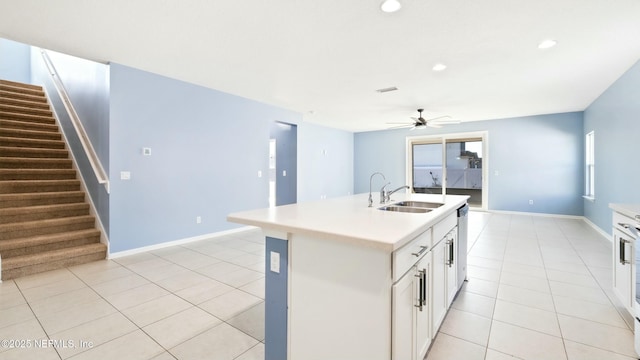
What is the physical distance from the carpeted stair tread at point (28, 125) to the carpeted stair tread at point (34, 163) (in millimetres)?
968

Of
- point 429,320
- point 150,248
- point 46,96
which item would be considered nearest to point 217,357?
point 429,320

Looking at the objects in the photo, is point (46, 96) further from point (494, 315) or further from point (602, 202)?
point (602, 202)

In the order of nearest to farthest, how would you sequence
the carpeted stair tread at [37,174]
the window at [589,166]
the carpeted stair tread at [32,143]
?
the carpeted stair tread at [37,174] → the carpeted stair tread at [32,143] → the window at [589,166]

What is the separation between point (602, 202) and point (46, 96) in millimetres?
10983

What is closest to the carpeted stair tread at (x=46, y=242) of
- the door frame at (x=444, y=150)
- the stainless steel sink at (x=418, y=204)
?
the stainless steel sink at (x=418, y=204)

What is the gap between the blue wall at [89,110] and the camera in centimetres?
374

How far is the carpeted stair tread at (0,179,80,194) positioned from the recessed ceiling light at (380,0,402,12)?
195 inches

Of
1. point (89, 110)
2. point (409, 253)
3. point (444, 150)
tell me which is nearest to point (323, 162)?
point (444, 150)

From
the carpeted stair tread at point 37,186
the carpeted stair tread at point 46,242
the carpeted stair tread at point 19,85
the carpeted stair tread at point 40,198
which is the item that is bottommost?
the carpeted stair tread at point 46,242

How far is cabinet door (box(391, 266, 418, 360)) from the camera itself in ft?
4.20

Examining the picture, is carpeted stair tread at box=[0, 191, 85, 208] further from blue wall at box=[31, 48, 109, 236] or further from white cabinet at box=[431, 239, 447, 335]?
white cabinet at box=[431, 239, 447, 335]

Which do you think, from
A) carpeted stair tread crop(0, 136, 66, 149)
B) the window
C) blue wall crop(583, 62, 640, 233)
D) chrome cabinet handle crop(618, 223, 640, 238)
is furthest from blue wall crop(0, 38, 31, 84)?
the window

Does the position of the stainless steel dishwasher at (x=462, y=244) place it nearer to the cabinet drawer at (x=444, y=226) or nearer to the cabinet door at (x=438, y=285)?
the cabinet drawer at (x=444, y=226)

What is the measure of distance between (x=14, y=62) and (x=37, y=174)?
4665 millimetres
